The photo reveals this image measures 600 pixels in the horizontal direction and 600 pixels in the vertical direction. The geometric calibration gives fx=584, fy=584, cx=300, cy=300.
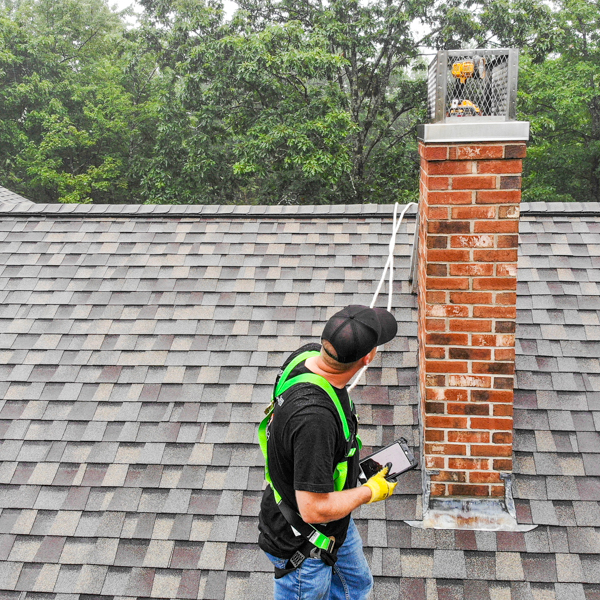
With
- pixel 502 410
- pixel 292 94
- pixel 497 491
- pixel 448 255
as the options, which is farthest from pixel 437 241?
pixel 292 94

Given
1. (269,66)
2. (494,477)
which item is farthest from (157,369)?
(269,66)

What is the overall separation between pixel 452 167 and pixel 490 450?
1.18 m

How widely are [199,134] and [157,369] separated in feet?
40.1

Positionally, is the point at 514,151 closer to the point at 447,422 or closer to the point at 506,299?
the point at 506,299

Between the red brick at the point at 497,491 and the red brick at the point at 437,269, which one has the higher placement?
the red brick at the point at 437,269

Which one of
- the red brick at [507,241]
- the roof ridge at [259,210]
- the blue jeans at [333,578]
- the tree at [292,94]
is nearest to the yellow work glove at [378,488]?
the blue jeans at [333,578]

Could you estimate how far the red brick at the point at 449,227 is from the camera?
7.59ft

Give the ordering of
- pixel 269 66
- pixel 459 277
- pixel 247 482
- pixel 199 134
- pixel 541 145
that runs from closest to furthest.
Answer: pixel 459 277 → pixel 247 482 → pixel 269 66 → pixel 199 134 → pixel 541 145

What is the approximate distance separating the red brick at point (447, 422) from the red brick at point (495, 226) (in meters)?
0.78

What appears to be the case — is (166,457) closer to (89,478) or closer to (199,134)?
(89,478)

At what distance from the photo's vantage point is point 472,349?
2.38m

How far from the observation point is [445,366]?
242 centimetres

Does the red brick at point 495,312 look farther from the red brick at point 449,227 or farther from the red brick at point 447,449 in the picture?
the red brick at point 447,449

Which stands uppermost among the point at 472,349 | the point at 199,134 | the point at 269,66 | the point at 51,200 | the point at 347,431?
the point at 347,431
